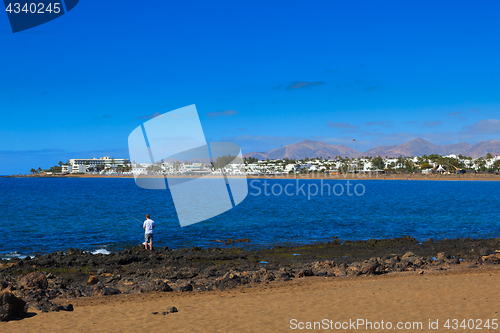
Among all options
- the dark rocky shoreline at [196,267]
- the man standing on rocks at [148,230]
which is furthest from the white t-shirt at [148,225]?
the dark rocky shoreline at [196,267]

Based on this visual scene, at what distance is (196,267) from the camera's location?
54.4 feet

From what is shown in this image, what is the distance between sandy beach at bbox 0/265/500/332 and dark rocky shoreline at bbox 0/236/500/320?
789 millimetres

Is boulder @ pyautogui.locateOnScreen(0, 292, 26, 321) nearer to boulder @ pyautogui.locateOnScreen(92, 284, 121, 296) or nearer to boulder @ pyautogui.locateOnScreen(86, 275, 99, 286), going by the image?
boulder @ pyautogui.locateOnScreen(92, 284, 121, 296)

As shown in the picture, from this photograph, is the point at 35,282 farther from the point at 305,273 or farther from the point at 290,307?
the point at 305,273

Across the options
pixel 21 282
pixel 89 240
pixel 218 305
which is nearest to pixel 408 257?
pixel 218 305

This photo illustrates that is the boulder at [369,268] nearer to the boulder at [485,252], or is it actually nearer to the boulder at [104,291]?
the boulder at [485,252]

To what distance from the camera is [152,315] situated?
1023cm

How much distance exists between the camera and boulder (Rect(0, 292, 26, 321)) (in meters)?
9.49

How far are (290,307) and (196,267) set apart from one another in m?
6.66

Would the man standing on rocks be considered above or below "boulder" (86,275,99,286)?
above

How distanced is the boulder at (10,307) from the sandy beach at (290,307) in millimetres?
245

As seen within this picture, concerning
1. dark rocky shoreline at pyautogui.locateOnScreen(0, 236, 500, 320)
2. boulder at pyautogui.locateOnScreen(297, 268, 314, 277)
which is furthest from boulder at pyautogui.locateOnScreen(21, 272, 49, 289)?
boulder at pyautogui.locateOnScreen(297, 268, 314, 277)

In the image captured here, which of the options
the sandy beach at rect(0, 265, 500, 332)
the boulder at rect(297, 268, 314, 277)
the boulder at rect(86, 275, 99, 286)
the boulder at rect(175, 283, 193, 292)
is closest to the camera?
the sandy beach at rect(0, 265, 500, 332)

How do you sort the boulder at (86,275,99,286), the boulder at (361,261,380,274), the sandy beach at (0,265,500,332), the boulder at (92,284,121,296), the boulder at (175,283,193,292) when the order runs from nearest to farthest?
the sandy beach at (0,265,500,332), the boulder at (92,284,121,296), the boulder at (175,283,193,292), the boulder at (86,275,99,286), the boulder at (361,261,380,274)
